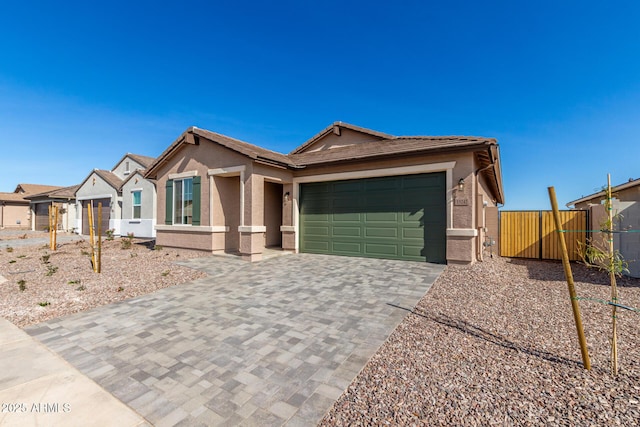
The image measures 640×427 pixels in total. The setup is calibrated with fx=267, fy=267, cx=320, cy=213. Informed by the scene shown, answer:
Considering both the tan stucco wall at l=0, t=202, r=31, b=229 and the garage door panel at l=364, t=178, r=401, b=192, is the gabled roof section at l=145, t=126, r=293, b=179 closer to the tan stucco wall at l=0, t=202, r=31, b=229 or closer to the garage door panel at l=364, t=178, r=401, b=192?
the garage door panel at l=364, t=178, r=401, b=192

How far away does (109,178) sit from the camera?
811 inches

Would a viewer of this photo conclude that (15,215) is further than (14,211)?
Yes

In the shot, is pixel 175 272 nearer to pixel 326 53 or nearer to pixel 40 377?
pixel 40 377

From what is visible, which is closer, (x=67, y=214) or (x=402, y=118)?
(x=402, y=118)

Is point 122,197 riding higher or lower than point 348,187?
higher

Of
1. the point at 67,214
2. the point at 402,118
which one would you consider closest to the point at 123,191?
the point at 67,214

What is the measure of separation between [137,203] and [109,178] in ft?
14.4

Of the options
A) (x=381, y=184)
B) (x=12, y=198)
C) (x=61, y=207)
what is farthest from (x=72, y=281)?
(x=12, y=198)

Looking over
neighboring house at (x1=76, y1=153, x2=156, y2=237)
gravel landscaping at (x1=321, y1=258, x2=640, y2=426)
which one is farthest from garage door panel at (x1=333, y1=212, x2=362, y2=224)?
neighboring house at (x1=76, y1=153, x2=156, y2=237)

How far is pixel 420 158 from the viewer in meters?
8.76

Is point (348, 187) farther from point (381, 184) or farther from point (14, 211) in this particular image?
point (14, 211)

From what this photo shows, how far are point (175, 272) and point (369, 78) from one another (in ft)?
41.6

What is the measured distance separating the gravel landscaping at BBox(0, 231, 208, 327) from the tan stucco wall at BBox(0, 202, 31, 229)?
1039 inches

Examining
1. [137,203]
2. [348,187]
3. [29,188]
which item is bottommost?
[137,203]
